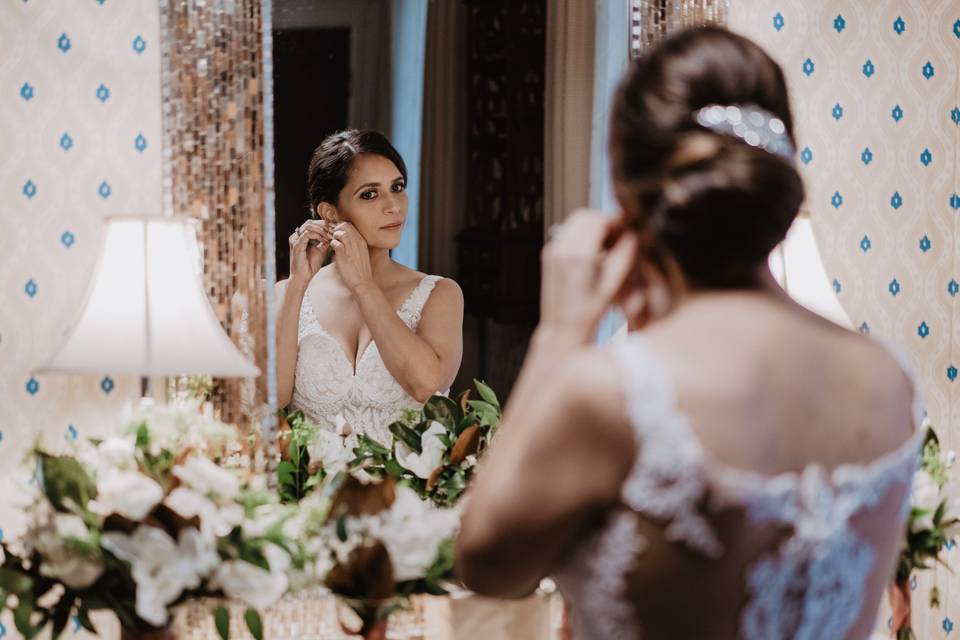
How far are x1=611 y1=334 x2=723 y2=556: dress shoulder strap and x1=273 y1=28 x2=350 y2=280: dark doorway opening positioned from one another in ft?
3.45

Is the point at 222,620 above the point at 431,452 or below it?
below

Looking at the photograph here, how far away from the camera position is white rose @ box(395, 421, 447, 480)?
1.88 m

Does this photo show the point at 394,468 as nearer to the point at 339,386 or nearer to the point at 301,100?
the point at 339,386

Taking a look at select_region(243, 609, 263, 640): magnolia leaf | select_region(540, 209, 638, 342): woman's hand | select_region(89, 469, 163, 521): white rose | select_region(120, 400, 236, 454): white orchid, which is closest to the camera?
select_region(540, 209, 638, 342): woman's hand

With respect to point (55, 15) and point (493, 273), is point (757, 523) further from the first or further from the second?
point (55, 15)

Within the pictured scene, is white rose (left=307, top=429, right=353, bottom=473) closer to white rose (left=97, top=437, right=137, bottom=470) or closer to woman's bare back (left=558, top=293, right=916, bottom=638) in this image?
white rose (left=97, top=437, right=137, bottom=470)

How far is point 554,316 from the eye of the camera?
110 centimetres

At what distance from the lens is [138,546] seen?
1487 mm

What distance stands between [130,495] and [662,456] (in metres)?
0.84

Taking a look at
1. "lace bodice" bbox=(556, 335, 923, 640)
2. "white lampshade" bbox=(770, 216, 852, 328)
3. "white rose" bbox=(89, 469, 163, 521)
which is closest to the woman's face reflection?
"white rose" bbox=(89, 469, 163, 521)

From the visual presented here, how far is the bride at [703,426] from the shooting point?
0.96m

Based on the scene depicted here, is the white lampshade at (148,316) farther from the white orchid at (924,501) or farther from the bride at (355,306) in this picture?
the white orchid at (924,501)

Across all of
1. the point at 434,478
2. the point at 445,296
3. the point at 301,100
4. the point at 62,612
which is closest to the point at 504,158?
the point at 445,296

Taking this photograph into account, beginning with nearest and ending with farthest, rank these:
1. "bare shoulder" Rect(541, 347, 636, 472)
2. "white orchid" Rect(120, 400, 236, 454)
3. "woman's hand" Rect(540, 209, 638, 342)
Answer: "bare shoulder" Rect(541, 347, 636, 472) → "woman's hand" Rect(540, 209, 638, 342) → "white orchid" Rect(120, 400, 236, 454)
